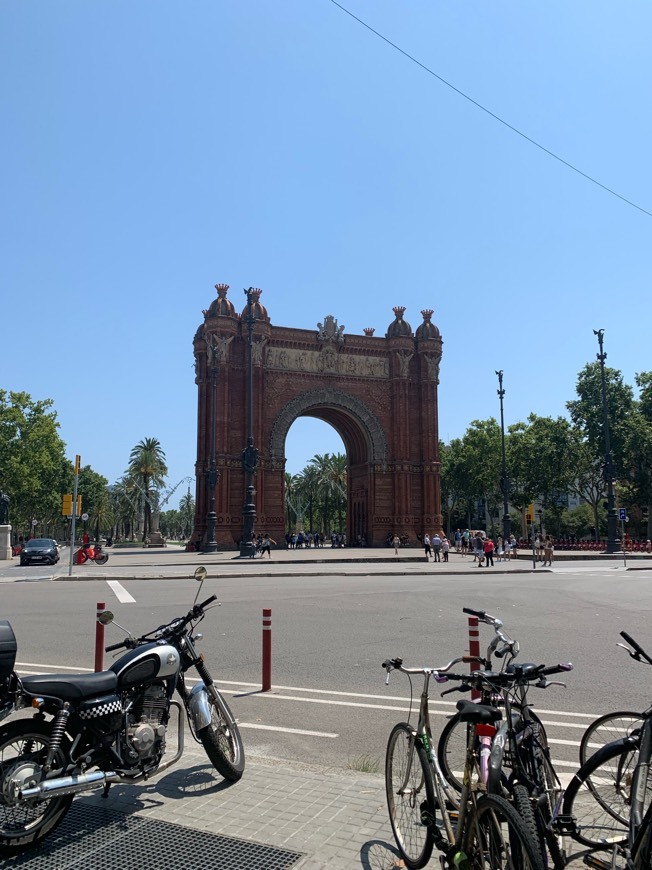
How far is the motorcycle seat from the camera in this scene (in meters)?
4.02

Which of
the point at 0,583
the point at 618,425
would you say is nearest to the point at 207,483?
the point at 0,583

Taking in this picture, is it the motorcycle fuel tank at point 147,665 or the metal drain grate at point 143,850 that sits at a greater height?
the motorcycle fuel tank at point 147,665

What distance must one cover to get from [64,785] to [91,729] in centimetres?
36

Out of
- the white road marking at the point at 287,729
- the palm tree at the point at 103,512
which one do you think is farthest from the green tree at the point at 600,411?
the palm tree at the point at 103,512

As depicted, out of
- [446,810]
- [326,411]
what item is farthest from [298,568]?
[326,411]

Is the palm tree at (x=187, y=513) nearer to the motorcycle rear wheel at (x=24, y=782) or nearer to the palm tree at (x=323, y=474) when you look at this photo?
the palm tree at (x=323, y=474)

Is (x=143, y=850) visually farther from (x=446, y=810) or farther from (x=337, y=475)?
(x=337, y=475)

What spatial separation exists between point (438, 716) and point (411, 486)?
47397mm

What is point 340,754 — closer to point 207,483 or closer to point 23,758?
point 23,758

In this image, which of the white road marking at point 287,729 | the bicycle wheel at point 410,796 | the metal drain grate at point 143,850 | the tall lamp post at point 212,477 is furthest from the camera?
the tall lamp post at point 212,477

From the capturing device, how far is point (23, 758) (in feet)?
12.9

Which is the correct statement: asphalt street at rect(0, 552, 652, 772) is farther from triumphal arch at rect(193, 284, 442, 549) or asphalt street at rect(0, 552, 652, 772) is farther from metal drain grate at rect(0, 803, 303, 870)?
triumphal arch at rect(193, 284, 442, 549)

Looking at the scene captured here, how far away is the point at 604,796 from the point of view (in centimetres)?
374

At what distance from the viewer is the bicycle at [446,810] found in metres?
2.74
